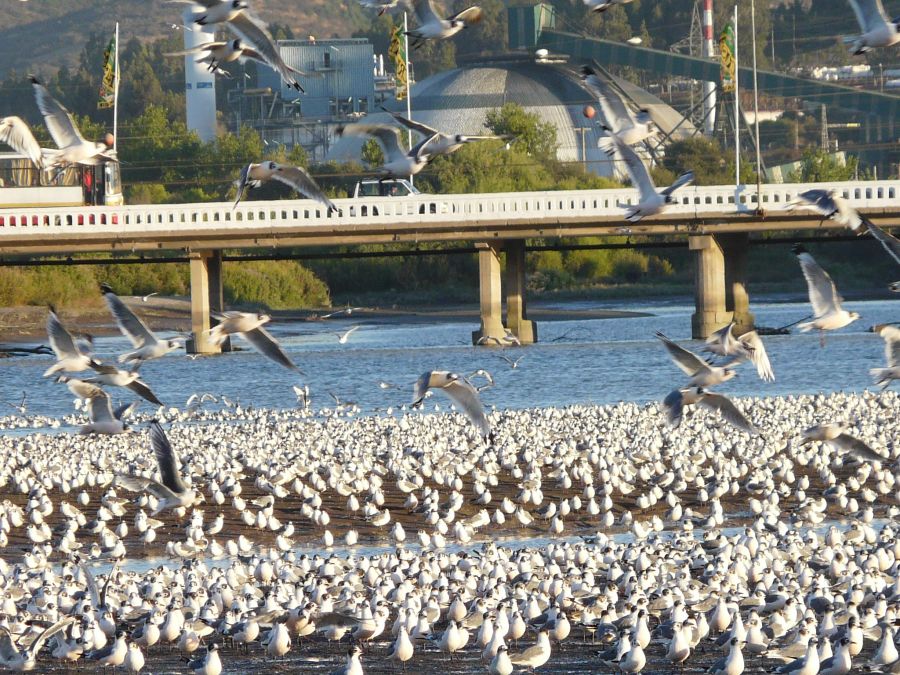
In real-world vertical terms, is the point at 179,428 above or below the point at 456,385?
below

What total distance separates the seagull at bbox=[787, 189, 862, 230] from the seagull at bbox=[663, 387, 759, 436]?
7.90ft

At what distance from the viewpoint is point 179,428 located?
40344 mm

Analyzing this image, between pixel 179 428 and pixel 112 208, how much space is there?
2720 cm

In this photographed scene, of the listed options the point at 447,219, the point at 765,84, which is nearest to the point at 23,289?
the point at 447,219

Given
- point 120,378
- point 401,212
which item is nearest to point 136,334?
point 120,378

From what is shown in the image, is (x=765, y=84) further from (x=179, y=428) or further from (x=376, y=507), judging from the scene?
(x=376, y=507)

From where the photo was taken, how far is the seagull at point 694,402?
66.4ft

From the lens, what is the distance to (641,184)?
873 inches

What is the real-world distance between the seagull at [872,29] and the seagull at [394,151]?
17.4 feet

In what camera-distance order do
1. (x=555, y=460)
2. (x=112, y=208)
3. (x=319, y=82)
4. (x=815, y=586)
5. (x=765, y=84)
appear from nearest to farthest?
(x=815, y=586), (x=555, y=460), (x=112, y=208), (x=765, y=84), (x=319, y=82)

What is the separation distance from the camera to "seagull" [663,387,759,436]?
66.4ft

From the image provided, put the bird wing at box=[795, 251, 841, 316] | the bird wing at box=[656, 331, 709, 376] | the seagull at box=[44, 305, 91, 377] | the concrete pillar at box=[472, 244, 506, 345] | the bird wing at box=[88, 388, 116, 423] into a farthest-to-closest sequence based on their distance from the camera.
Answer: the concrete pillar at box=[472, 244, 506, 345] → the bird wing at box=[88, 388, 116, 423] → the bird wing at box=[656, 331, 709, 376] → the bird wing at box=[795, 251, 841, 316] → the seagull at box=[44, 305, 91, 377]

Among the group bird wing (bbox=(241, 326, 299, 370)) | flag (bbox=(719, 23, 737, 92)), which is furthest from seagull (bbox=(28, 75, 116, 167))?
flag (bbox=(719, 23, 737, 92))

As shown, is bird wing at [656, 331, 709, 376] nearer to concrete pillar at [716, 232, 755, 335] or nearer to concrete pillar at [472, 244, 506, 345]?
concrete pillar at [472, 244, 506, 345]
